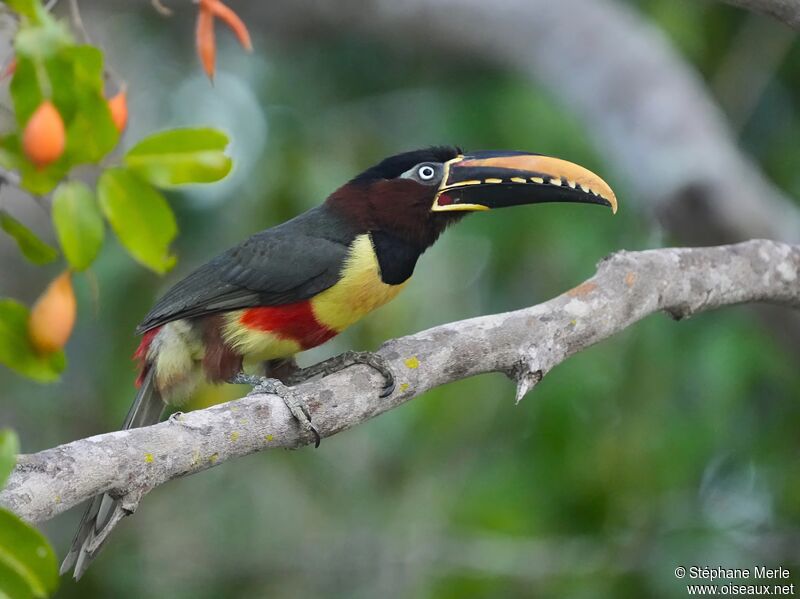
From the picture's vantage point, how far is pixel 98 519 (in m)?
3.06

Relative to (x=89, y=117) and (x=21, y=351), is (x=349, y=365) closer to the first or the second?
(x=21, y=351)

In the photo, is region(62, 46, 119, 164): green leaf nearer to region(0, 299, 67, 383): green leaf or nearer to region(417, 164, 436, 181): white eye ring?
region(0, 299, 67, 383): green leaf

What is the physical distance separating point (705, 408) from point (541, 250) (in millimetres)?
1077

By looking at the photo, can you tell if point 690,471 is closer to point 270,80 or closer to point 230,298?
point 230,298

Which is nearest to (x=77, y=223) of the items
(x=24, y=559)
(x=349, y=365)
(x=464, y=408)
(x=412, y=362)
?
(x=24, y=559)

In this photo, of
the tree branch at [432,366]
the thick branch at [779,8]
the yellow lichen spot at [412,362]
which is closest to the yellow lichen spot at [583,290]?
the tree branch at [432,366]

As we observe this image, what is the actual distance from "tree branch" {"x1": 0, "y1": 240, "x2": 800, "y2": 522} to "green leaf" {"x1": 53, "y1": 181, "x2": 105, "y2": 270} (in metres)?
0.78

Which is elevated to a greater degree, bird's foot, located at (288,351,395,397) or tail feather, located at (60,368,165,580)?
bird's foot, located at (288,351,395,397)

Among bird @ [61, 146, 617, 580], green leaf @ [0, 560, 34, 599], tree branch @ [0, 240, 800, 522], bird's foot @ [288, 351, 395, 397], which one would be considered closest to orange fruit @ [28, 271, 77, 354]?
green leaf @ [0, 560, 34, 599]

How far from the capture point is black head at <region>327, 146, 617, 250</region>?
133 inches

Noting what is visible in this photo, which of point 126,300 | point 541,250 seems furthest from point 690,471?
point 126,300

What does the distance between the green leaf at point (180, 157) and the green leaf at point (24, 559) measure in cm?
50

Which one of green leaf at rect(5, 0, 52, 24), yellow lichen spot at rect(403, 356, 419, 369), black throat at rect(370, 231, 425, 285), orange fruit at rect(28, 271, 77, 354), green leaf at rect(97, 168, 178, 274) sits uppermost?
green leaf at rect(5, 0, 52, 24)

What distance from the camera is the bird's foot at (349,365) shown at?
2857 mm
